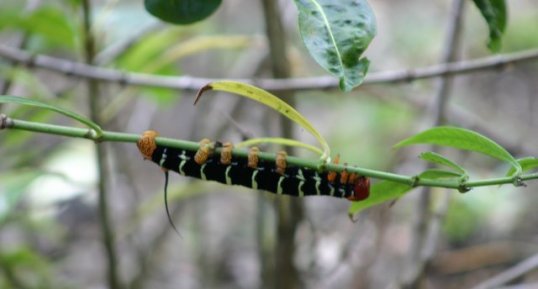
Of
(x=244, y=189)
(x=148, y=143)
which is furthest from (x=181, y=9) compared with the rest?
(x=244, y=189)

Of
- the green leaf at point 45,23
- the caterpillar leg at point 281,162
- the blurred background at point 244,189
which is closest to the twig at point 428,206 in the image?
the blurred background at point 244,189

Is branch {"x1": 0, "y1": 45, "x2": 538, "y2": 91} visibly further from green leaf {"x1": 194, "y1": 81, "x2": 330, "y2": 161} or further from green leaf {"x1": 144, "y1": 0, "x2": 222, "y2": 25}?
green leaf {"x1": 194, "y1": 81, "x2": 330, "y2": 161}

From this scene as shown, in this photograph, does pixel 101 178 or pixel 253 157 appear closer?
pixel 253 157

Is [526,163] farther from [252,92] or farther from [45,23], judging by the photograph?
[45,23]

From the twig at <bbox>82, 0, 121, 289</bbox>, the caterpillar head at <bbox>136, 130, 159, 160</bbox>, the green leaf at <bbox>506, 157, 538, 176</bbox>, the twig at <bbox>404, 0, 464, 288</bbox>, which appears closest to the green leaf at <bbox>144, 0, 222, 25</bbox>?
the caterpillar head at <bbox>136, 130, 159, 160</bbox>

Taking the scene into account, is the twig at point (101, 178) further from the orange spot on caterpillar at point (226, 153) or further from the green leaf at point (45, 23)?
the orange spot on caterpillar at point (226, 153)

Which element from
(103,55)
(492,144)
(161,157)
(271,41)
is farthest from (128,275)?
(492,144)
